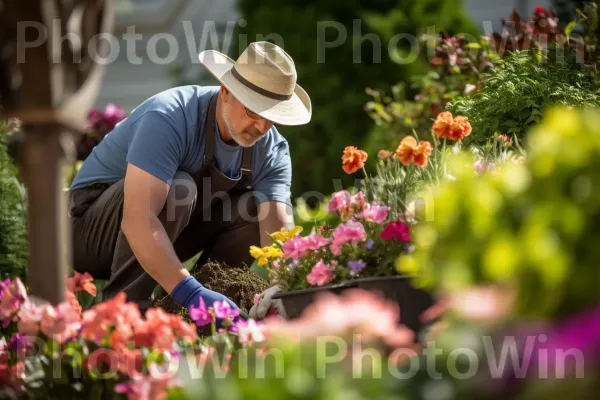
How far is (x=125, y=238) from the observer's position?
370cm

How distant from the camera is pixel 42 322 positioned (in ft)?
6.94

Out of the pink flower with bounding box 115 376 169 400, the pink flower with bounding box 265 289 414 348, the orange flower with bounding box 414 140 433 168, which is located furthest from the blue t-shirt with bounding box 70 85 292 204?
the pink flower with bounding box 265 289 414 348

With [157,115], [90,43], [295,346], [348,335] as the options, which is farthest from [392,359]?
[157,115]

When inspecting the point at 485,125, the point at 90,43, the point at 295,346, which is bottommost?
the point at 295,346

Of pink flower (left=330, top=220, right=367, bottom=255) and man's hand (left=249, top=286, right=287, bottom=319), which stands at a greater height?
pink flower (left=330, top=220, right=367, bottom=255)

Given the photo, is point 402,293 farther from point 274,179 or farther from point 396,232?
point 274,179

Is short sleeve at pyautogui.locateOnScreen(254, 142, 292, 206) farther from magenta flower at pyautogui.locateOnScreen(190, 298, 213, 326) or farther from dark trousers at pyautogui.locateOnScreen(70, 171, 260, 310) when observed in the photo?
magenta flower at pyautogui.locateOnScreen(190, 298, 213, 326)

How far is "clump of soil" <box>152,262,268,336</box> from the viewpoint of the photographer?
353 centimetres

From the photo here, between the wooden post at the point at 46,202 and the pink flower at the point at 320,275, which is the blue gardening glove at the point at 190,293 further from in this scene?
the wooden post at the point at 46,202

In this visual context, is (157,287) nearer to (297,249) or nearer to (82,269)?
(82,269)

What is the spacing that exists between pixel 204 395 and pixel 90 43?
0.94 m

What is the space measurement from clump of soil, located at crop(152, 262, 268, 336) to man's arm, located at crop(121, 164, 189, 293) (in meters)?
Answer: 0.28

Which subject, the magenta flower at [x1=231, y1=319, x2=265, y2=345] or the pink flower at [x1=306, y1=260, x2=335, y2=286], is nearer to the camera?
the magenta flower at [x1=231, y1=319, x2=265, y2=345]

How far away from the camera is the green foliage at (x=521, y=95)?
3.55 metres
